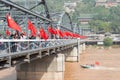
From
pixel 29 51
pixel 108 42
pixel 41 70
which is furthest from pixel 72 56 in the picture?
pixel 108 42

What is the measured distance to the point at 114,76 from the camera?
56.0 meters

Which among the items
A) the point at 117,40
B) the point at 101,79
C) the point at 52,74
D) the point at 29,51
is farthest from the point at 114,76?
the point at 117,40

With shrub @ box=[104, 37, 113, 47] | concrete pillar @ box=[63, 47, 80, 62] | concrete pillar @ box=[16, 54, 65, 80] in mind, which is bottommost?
shrub @ box=[104, 37, 113, 47]

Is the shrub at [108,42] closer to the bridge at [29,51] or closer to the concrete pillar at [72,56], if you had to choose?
the concrete pillar at [72,56]

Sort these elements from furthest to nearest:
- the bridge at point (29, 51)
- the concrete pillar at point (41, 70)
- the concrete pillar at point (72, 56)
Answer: the concrete pillar at point (72, 56)
the concrete pillar at point (41, 70)
the bridge at point (29, 51)

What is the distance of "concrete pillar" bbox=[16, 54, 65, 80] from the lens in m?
42.8

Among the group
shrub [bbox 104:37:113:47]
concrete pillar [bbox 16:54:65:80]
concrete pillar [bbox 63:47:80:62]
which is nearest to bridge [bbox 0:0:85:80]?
concrete pillar [bbox 16:54:65:80]

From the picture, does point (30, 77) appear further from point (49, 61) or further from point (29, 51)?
point (29, 51)

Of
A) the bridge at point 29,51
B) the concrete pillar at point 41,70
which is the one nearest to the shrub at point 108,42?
the bridge at point 29,51

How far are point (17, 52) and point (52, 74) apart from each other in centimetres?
2053

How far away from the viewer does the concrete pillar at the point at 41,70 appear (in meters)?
42.8

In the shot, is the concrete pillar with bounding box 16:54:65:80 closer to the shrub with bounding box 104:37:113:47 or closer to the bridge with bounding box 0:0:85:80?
the bridge with bounding box 0:0:85:80

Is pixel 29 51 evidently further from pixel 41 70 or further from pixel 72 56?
pixel 72 56

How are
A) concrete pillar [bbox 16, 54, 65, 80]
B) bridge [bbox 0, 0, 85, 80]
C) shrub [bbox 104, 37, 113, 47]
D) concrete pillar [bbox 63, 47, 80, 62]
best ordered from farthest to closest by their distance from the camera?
1. shrub [bbox 104, 37, 113, 47]
2. concrete pillar [bbox 63, 47, 80, 62]
3. concrete pillar [bbox 16, 54, 65, 80]
4. bridge [bbox 0, 0, 85, 80]
